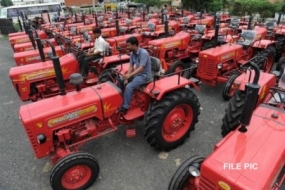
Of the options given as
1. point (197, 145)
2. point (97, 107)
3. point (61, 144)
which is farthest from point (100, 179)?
point (197, 145)

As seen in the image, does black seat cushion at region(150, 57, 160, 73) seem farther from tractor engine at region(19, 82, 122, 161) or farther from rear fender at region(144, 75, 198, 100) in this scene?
tractor engine at region(19, 82, 122, 161)

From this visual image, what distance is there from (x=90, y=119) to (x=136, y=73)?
956 mm

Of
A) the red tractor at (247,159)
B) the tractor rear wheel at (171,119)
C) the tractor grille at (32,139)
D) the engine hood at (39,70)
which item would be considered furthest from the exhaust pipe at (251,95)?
the engine hood at (39,70)

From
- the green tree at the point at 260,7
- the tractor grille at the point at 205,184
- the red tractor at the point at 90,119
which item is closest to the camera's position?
the tractor grille at the point at 205,184

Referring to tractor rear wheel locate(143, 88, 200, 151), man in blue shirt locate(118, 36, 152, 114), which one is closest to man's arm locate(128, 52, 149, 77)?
man in blue shirt locate(118, 36, 152, 114)

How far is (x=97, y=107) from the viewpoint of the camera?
3127 millimetres

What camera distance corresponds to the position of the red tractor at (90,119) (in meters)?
2.79

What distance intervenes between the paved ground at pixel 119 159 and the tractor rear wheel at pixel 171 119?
192mm

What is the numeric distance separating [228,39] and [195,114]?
11.1ft

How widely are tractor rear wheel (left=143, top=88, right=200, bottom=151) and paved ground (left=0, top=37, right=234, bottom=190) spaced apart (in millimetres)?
192

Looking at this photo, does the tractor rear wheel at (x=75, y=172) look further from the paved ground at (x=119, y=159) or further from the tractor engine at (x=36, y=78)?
the tractor engine at (x=36, y=78)

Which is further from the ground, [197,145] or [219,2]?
[219,2]

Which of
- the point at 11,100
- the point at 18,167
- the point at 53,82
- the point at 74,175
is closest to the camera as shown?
the point at 74,175

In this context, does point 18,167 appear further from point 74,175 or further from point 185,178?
point 185,178
